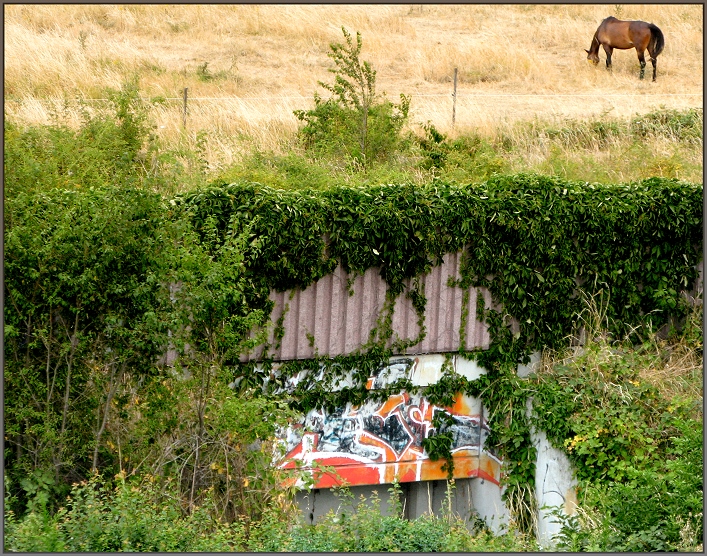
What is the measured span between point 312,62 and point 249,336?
51.0ft

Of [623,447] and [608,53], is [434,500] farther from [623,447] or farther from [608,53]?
[608,53]

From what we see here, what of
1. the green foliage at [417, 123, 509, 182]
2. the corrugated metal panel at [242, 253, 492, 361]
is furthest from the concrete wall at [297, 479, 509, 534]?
the green foliage at [417, 123, 509, 182]

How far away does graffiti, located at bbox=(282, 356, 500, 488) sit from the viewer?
9938 millimetres

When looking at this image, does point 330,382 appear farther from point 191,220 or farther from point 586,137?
point 586,137

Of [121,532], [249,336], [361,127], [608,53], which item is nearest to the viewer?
[121,532]

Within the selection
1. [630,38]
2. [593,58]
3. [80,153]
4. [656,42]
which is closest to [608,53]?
[593,58]

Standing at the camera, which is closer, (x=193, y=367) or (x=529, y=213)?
(x=193, y=367)

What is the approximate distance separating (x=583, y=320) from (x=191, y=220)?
17.0ft

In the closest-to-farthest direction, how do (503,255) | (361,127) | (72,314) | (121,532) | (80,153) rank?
(121,532) → (72,314) → (80,153) → (503,255) → (361,127)

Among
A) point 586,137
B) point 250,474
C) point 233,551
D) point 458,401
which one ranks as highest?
point 586,137

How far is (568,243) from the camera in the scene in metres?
10.5

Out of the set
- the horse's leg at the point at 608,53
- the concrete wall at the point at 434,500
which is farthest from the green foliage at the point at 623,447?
the horse's leg at the point at 608,53

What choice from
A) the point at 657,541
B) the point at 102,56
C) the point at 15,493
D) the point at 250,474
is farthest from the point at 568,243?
the point at 102,56

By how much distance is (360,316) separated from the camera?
993 centimetres
